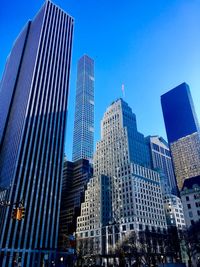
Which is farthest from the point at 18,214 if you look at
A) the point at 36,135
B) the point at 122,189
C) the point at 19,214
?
the point at 122,189

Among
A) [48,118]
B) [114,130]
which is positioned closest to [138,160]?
[114,130]

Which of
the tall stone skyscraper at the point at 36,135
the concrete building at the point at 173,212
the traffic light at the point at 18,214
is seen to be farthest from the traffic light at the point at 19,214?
the concrete building at the point at 173,212

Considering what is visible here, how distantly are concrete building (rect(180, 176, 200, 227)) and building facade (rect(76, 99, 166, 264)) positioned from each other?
1591 inches

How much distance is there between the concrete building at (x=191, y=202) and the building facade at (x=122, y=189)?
40403 millimetres

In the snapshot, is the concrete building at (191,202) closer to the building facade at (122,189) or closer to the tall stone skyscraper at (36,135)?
the building facade at (122,189)

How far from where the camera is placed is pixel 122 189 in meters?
144

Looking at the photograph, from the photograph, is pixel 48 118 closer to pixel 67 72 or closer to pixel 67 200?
pixel 67 72

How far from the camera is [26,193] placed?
383 ft

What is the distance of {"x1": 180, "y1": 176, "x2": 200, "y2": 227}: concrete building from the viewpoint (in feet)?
288

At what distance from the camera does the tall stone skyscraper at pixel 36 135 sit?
109062mm

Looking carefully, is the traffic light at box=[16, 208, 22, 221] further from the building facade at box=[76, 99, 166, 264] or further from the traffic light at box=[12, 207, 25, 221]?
the building facade at box=[76, 99, 166, 264]

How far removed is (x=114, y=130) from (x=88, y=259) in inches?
3213

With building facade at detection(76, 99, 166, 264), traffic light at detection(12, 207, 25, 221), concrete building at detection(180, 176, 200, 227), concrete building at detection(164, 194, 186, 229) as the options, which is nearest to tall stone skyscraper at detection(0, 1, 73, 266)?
building facade at detection(76, 99, 166, 264)

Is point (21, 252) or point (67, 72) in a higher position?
point (67, 72)
